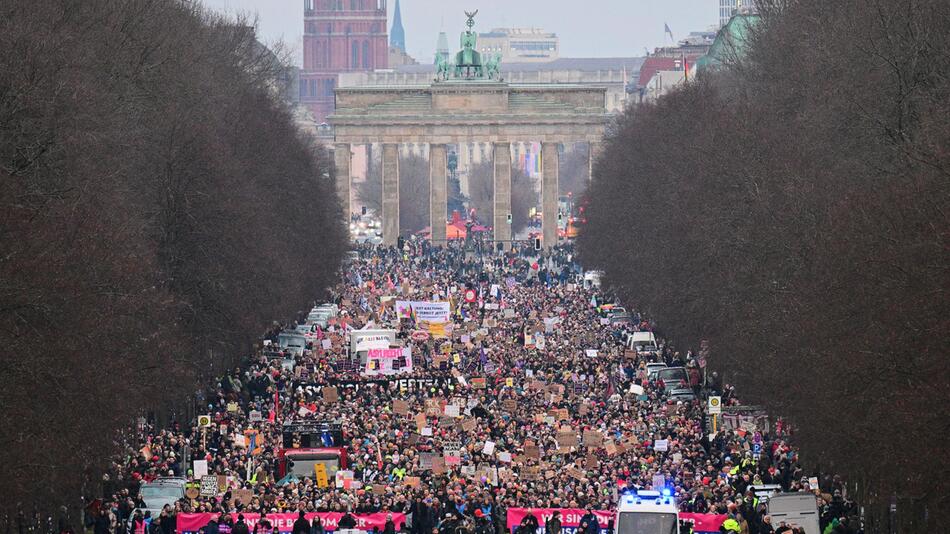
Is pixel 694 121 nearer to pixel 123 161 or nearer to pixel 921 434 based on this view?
pixel 123 161

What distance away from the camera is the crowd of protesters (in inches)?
2007

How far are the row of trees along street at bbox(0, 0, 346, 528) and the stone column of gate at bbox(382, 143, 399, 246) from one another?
79.1m

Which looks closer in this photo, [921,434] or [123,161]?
[921,434]

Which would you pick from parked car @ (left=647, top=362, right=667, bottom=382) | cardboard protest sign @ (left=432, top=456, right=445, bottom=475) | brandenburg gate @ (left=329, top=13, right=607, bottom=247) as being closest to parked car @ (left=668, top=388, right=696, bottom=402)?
parked car @ (left=647, top=362, right=667, bottom=382)

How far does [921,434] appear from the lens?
137 feet

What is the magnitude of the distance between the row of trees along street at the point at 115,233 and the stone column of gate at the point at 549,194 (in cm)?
7787

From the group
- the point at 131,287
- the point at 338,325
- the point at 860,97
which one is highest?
the point at 860,97

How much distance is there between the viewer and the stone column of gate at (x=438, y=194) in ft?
591

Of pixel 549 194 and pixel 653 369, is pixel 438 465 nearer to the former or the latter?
pixel 653 369

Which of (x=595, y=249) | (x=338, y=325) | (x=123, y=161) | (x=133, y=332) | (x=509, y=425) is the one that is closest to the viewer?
(x=133, y=332)

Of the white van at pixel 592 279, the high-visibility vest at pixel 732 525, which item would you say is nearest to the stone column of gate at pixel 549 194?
the white van at pixel 592 279

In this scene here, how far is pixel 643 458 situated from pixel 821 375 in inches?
340

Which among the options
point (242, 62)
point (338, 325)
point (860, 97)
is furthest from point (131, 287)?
point (242, 62)

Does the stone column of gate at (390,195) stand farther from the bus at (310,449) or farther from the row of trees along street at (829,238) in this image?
the bus at (310,449)
